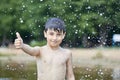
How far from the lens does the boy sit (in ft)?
10.7

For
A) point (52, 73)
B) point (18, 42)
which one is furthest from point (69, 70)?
Result: point (18, 42)

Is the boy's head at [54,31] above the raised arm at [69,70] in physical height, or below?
above

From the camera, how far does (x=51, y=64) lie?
334 cm

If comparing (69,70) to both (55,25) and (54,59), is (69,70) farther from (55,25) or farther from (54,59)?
(55,25)

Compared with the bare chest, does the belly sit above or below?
below

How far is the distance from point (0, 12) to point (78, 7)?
4.27 meters

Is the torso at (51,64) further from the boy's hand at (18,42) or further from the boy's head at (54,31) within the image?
the boy's hand at (18,42)

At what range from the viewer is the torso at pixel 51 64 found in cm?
333

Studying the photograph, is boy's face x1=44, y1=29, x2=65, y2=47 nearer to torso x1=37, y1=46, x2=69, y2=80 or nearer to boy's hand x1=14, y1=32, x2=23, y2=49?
torso x1=37, y1=46, x2=69, y2=80

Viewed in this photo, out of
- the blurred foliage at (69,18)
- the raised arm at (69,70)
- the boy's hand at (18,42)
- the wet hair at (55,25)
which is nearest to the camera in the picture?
the boy's hand at (18,42)

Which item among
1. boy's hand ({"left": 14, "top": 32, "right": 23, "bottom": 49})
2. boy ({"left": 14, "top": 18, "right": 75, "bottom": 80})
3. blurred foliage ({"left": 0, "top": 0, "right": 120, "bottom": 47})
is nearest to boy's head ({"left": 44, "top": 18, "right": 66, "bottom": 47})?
boy ({"left": 14, "top": 18, "right": 75, "bottom": 80})

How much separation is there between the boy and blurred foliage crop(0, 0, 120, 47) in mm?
15832

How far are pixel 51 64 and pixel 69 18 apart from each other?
16.4 metres

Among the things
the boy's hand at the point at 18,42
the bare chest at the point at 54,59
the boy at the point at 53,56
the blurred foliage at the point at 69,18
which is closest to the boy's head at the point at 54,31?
the boy at the point at 53,56
